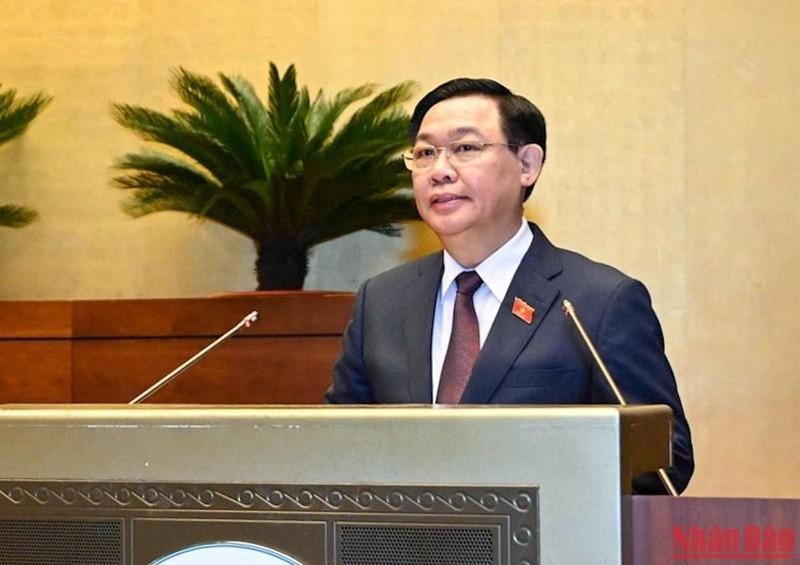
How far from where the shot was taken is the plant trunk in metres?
4.54

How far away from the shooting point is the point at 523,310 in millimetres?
2689

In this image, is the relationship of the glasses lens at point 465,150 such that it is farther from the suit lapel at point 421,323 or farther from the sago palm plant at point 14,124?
the sago palm plant at point 14,124

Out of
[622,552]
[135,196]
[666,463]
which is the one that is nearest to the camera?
[622,552]

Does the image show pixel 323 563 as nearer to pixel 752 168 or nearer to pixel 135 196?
pixel 135 196

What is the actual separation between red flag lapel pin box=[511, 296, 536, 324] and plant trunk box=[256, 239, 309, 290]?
1.93 metres

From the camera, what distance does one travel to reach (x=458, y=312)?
2.80 meters

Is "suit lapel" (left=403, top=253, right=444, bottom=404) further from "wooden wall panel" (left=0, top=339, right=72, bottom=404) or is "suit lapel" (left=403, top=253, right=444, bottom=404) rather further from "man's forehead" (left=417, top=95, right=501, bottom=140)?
"wooden wall panel" (left=0, top=339, right=72, bottom=404)

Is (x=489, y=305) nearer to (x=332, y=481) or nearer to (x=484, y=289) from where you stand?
(x=484, y=289)

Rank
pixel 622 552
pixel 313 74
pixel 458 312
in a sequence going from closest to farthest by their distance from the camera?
1. pixel 622 552
2. pixel 458 312
3. pixel 313 74

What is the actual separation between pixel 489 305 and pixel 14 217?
273cm

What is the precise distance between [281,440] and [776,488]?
10.9 ft

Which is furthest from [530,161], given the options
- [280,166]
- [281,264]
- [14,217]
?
[14,217]

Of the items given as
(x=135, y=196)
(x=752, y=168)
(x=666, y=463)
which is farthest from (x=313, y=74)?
(x=666, y=463)

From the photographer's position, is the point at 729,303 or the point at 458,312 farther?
the point at 729,303
